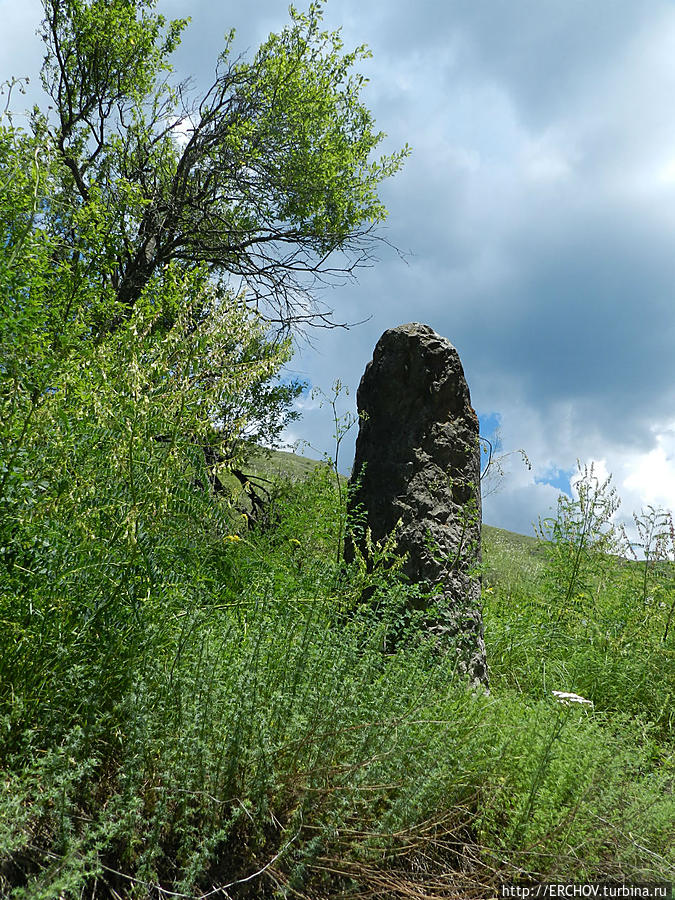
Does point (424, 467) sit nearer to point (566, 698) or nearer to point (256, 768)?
point (566, 698)

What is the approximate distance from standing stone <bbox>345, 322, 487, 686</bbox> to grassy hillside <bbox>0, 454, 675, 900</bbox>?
1326 mm

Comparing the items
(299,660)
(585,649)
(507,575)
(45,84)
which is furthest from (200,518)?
(45,84)

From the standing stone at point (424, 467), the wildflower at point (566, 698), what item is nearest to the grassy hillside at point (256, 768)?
the wildflower at point (566, 698)

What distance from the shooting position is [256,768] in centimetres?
238

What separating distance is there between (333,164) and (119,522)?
33.3 feet

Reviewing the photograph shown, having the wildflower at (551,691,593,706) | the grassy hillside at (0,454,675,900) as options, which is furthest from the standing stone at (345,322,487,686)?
the grassy hillside at (0,454,675,900)

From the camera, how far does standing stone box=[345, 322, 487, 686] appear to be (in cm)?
446

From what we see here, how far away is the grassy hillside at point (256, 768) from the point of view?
216 centimetres

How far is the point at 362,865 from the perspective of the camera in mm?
2281

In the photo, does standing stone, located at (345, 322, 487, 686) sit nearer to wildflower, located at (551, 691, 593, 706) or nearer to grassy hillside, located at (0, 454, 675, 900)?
wildflower, located at (551, 691, 593, 706)

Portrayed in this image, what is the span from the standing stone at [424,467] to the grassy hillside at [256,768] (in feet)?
4.35

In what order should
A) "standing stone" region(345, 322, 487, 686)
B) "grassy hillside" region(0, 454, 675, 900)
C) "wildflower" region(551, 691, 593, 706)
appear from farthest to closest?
"standing stone" region(345, 322, 487, 686)
"wildflower" region(551, 691, 593, 706)
"grassy hillside" region(0, 454, 675, 900)

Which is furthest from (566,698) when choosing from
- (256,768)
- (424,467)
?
(256,768)

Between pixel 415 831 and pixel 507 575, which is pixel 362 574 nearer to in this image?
pixel 415 831
